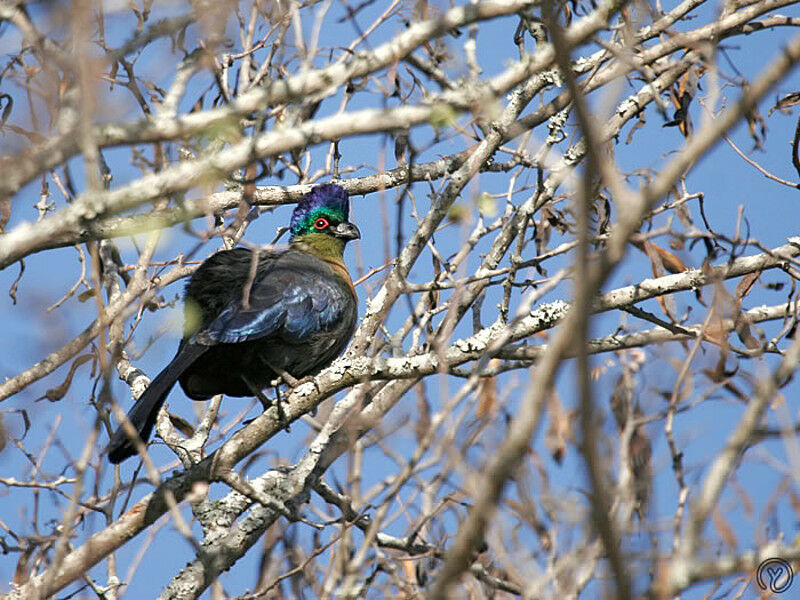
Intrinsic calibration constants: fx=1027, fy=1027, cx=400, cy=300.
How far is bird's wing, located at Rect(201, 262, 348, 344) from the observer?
18.7ft

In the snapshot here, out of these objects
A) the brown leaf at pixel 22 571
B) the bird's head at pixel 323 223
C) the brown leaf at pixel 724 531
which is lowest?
the brown leaf at pixel 724 531

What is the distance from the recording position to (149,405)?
5.00 meters

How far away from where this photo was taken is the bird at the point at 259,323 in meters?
5.75

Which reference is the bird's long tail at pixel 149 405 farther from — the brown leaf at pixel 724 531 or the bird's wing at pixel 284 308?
the brown leaf at pixel 724 531

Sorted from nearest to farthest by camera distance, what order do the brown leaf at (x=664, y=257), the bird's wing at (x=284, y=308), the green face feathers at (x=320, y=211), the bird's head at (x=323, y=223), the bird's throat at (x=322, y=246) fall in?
the brown leaf at (x=664, y=257)
the bird's wing at (x=284, y=308)
the green face feathers at (x=320, y=211)
the bird's head at (x=323, y=223)
the bird's throat at (x=322, y=246)

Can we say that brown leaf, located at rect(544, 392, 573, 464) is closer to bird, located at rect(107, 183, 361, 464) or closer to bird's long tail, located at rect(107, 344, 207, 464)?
bird, located at rect(107, 183, 361, 464)

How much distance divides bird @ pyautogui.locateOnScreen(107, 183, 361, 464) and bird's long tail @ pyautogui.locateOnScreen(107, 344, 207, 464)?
16 millimetres

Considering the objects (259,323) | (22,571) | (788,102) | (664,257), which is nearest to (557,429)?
(664,257)

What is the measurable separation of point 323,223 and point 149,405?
2.46 metres

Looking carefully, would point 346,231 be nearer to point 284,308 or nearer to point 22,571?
point 284,308

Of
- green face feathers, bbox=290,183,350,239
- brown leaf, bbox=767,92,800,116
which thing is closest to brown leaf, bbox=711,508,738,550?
brown leaf, bbox=767,92,800,116

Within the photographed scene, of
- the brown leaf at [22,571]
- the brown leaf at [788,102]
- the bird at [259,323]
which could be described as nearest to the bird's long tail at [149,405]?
the bird at [259,323]

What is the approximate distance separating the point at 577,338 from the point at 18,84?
10.9 feet

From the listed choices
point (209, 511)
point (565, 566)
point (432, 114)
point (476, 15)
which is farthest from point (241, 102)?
point (209, 511)
